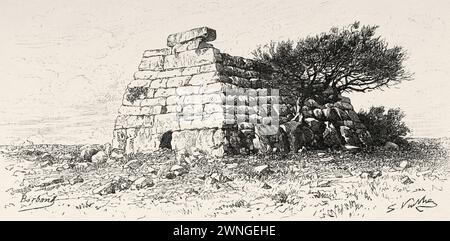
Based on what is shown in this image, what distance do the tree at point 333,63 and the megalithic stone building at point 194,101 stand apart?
0.44 m

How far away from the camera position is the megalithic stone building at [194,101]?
9336 mm

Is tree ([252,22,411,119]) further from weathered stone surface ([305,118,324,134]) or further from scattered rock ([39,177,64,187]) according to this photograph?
scattered rock ([39,177,64,187])

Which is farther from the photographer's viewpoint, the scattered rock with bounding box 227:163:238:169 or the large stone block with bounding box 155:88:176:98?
the large stone block with bounding box 155:88:176:98

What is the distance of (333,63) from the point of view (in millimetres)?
10023

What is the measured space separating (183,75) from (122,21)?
4.56 ft

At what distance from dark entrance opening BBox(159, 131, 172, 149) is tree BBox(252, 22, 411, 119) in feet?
6.12

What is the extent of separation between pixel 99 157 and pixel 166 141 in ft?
3.59

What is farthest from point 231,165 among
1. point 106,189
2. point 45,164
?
point 45,164

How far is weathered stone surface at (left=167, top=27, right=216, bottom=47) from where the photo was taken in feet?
30.7

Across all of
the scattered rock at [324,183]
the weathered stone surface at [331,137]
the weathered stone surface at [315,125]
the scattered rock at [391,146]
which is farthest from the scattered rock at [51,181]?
the scattered rock at [391,146]

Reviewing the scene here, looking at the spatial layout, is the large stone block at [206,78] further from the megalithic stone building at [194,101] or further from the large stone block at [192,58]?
the large stone block at [192,58]

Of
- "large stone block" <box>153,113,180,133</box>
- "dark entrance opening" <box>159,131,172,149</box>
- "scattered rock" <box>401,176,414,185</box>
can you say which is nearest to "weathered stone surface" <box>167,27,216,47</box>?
"large stone block" <box>153,113,180,133</box>

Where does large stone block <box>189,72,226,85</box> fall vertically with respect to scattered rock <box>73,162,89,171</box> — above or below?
above
